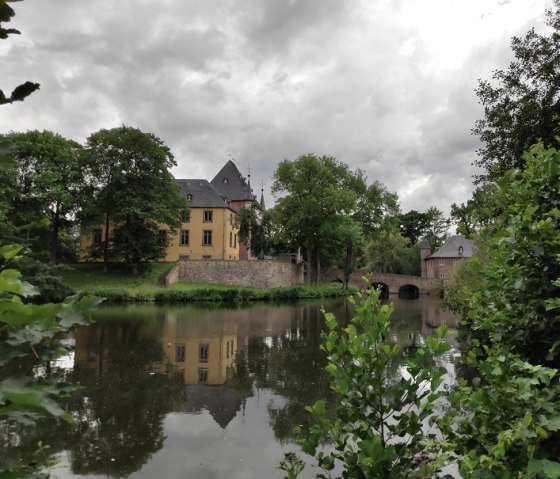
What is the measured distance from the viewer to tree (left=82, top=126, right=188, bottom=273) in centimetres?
3909

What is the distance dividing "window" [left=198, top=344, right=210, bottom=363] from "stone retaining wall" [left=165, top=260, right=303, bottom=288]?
26652 millimetres

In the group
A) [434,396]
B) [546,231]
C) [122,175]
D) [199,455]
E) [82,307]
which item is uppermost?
[122,175]

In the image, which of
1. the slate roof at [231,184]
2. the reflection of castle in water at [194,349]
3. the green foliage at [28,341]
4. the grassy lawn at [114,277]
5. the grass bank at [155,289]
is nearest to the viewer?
the green foliage at [28,341]

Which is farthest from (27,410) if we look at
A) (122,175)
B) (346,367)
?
(122,175)

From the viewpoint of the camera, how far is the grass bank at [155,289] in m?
33.7

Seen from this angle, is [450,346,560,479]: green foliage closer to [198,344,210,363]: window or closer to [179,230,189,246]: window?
[198,344,210,363]: window

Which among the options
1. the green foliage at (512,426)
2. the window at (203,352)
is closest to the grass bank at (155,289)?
the window at (203,352)

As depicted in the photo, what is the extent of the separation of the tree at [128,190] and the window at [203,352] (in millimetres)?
26315

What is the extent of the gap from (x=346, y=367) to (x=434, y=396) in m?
0.57

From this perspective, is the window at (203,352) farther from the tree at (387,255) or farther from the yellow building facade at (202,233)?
the tree at (387,255)

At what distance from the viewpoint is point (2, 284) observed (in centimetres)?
111

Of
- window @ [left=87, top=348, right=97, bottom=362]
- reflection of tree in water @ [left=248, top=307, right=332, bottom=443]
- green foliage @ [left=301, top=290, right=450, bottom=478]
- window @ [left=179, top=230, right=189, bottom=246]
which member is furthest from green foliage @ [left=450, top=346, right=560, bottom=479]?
window @ [left=179, top=230, right=189, bottom=246]

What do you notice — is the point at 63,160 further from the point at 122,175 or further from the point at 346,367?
the point at 346,367

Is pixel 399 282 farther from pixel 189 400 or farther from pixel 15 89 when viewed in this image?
pixel 15 89
